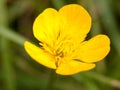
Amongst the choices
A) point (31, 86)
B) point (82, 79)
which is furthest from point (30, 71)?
point (82, 79)

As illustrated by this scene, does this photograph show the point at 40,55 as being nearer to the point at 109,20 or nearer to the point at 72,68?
the point at 72,68

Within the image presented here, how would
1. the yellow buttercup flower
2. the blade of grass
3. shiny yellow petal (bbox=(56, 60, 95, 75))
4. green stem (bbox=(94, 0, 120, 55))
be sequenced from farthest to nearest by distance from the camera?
green stem (bbox=(94, 0, 120, 55)) → the blade of grass → the yellow buttercup flower → shiny yellow petal (bbox=(56, 60, 95, 75))

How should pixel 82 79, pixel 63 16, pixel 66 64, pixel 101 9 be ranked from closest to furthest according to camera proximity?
pixel 66 64, pixel 63 16, pixel 82 79, pixel 101 9

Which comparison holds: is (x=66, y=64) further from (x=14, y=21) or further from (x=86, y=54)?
(x=14, y=21)

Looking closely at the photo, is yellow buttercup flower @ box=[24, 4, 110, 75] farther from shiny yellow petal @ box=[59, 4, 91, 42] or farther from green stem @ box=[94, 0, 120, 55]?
green stem @ box=[94, 0, 120, 55]

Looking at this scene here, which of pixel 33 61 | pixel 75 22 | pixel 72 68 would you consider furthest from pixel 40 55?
pixel 33 61

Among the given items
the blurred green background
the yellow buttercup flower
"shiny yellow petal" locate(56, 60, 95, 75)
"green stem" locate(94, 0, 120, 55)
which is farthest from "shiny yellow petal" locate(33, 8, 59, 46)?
"green stem" locate(94, 0, 120, 55)
